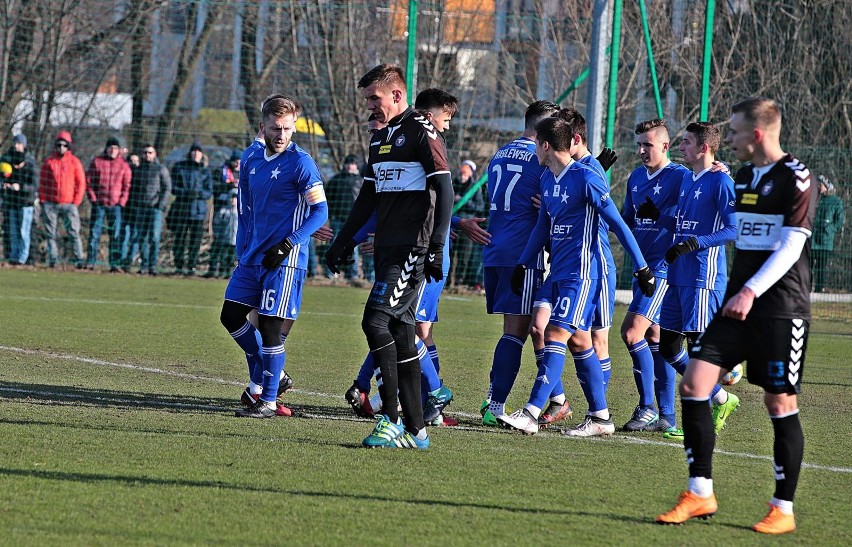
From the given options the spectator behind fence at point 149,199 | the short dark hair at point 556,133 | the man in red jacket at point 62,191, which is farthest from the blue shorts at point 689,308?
the man in red jacket at point 62,191

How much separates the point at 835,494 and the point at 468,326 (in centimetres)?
852

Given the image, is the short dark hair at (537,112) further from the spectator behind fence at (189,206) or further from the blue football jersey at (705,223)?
the spectator behind fence at (189,206)

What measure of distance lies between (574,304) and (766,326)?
226 centimetres

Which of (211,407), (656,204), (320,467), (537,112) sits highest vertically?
(537,112)

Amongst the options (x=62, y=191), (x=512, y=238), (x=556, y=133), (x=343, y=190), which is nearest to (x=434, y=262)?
(x=556, y=133)

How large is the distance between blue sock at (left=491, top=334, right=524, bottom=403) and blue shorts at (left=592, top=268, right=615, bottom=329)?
0.51m

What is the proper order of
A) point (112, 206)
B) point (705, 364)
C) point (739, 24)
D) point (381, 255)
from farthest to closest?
1. point (739, 24)
2. point (112, 206)
3. point (381, 255)
4. point (705, 364)

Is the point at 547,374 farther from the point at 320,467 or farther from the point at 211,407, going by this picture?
the point at 211,407

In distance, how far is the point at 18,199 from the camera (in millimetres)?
19469

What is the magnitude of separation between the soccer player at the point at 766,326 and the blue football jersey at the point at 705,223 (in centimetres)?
260

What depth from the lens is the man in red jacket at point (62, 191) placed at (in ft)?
63.6

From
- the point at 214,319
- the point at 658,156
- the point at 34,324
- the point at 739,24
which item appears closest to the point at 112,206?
the point at 214,319

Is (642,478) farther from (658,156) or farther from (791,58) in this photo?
(791,58)

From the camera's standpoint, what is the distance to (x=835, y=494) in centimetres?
596
